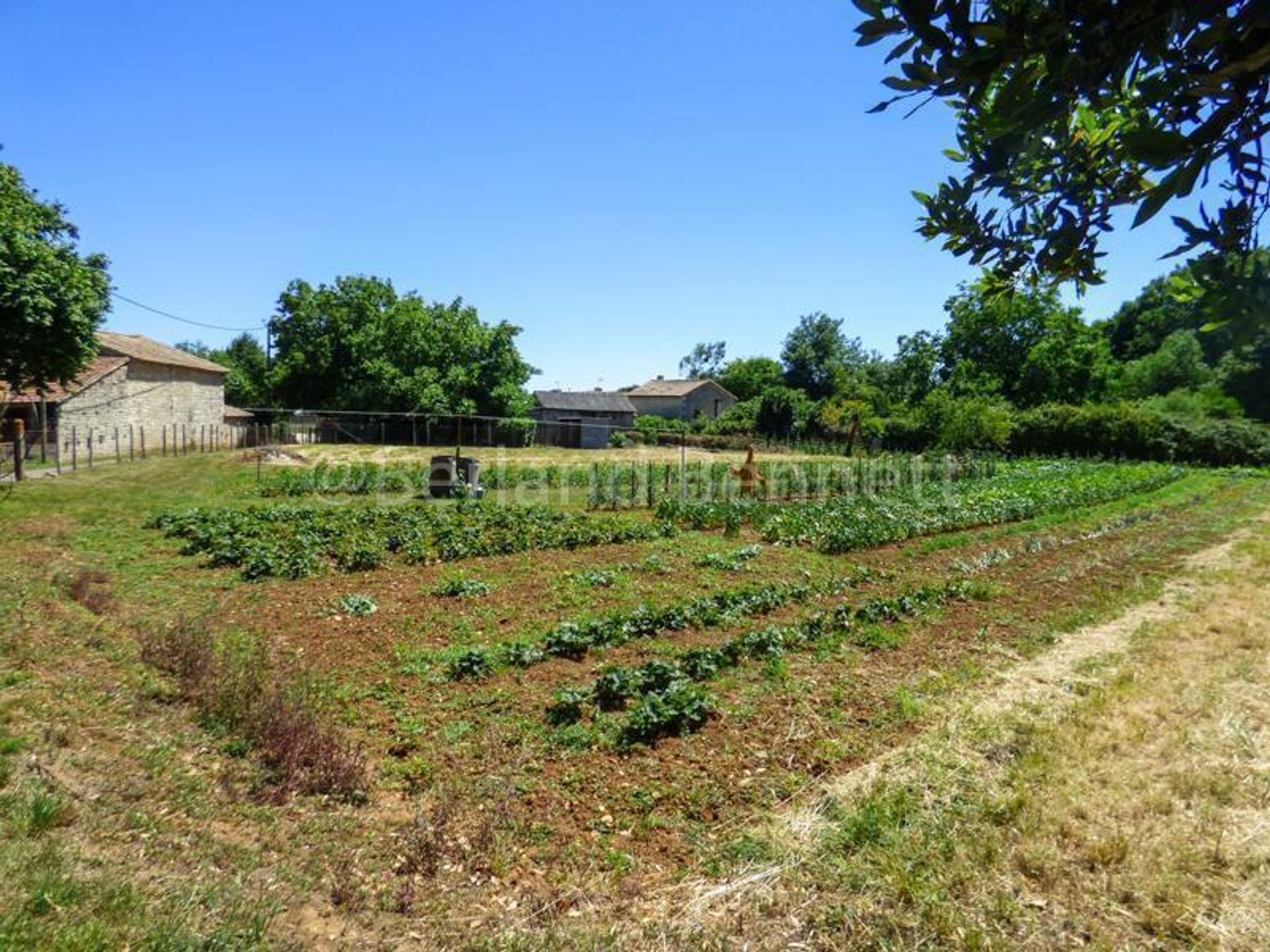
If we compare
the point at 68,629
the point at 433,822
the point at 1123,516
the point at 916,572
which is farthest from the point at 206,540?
the point at 1123,516

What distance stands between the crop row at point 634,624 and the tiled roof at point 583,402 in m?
47.3

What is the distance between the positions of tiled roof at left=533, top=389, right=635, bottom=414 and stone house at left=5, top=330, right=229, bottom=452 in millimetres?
24107

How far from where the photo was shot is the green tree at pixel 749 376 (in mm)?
71000

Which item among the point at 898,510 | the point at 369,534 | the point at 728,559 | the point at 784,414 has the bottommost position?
the point at 728,559

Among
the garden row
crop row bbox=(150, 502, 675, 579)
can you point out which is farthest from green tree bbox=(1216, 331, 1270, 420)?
crop row bbox=(150, 502, 675, 579)

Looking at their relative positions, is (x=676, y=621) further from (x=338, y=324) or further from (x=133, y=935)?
(x=338, y=324)

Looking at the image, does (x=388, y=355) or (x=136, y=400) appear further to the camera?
(x=388, y=355)

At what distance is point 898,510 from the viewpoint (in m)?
16.7

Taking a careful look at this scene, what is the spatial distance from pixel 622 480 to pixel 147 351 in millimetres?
30698

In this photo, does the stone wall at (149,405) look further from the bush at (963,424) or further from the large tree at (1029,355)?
the large tree at (1029,355)

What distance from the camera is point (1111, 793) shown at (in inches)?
166

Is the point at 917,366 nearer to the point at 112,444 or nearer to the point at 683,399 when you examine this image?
the point at 683,399

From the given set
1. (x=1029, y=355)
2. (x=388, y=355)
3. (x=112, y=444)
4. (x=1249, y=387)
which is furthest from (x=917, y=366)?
(x=112, y=444)

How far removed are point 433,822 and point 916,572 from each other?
9.59m
